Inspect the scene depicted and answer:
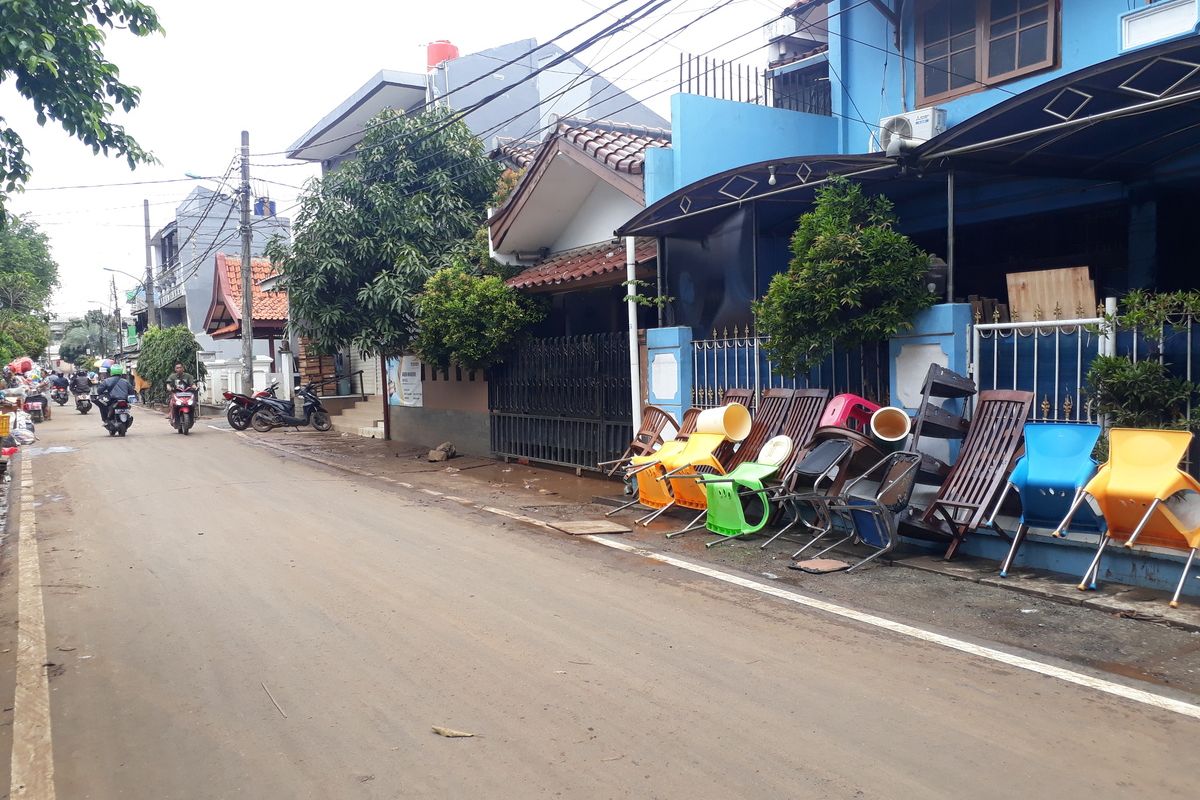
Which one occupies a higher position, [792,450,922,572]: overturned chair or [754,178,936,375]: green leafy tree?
[754,178,936,375]: green leafy tree

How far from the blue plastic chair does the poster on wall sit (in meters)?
12.5

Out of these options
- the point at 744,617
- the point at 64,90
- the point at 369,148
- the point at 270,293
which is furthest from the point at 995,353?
the point at 270,293

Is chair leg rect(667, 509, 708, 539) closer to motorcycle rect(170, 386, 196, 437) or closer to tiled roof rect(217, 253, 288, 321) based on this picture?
motorcycle rect(170, 386, 196, 437)

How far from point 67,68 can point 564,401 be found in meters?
7.85

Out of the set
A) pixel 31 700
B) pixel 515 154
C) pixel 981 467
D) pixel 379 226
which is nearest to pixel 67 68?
pixel 31 700

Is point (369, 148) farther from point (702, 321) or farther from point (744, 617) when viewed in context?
point (744, 617)

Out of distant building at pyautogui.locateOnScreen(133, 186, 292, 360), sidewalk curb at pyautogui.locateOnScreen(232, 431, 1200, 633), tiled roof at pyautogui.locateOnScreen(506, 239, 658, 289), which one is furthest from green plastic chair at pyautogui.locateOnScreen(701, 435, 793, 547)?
distant building at pyautogui.locateOnScreen(133, 186, 292, 360)

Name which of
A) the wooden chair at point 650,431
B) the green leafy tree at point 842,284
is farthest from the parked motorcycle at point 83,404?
the green leafy tree at point 842,284

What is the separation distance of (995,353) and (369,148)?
12.7 metres

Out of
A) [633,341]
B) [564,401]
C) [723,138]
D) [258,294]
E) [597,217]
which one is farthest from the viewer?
[258,294]

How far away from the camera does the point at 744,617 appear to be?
5551 millimetres

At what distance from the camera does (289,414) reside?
68.9ft

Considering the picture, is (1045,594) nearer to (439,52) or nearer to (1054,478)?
(1054,478)

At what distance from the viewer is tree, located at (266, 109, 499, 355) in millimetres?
15953
